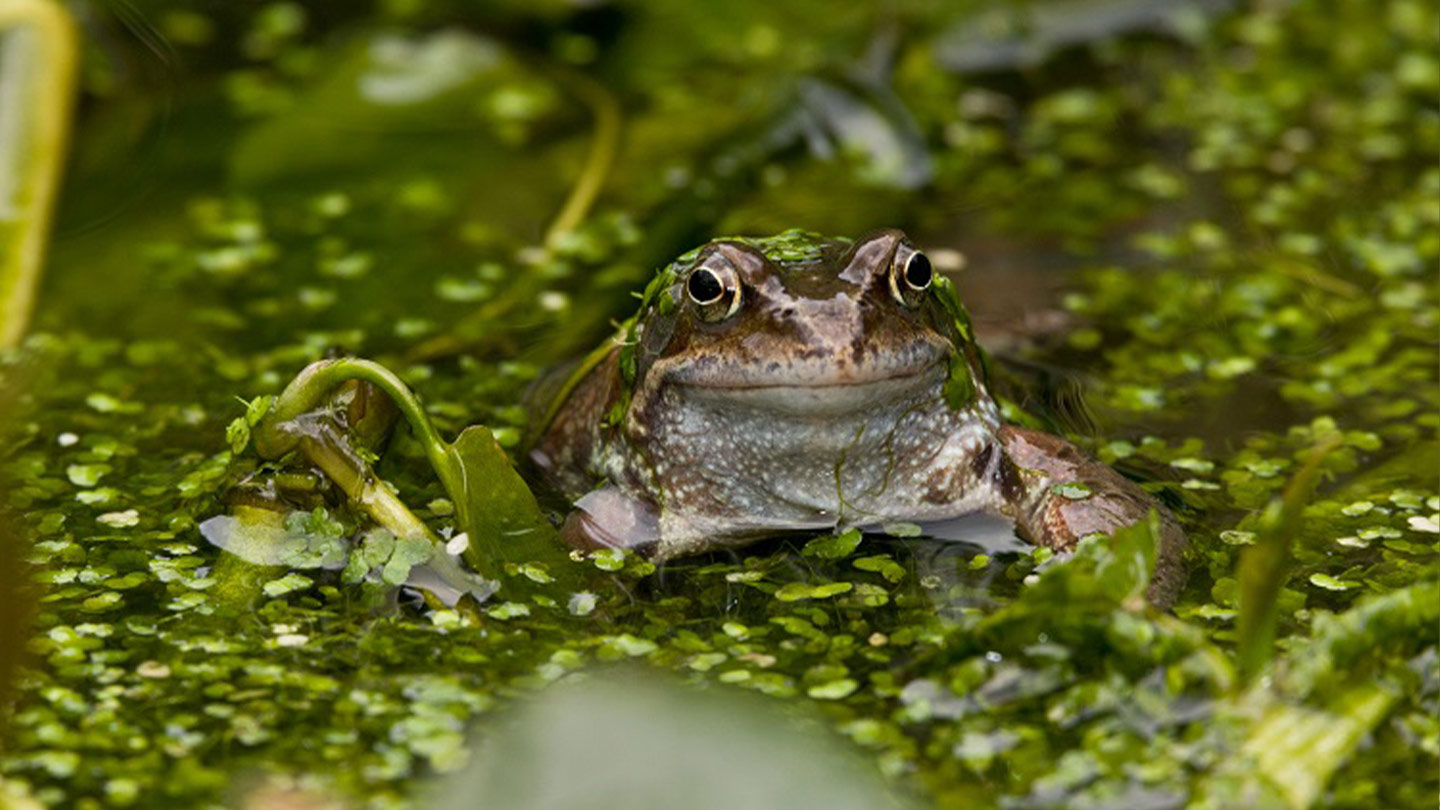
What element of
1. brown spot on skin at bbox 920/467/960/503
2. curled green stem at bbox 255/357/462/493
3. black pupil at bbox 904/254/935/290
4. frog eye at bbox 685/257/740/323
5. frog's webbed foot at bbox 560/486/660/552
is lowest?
frog's webbed foot at bbox 560/486/660/552

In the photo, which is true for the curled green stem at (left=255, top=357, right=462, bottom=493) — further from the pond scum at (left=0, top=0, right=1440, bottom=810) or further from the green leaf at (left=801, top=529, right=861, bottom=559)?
the green leaf at (left=801, top=529, right=861, bottom=559)

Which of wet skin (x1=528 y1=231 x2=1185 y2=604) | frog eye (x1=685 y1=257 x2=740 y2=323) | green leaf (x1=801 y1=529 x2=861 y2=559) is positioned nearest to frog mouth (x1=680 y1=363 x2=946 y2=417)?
wet skin (x1=528 y1=231 x2=1185 y2=604)

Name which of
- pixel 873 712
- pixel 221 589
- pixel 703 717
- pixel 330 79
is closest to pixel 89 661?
pixel 221 589

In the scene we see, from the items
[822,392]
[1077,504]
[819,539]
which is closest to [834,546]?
[819,539]

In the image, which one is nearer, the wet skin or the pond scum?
the pond scum

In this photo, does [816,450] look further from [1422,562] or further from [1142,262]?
[1142,262]

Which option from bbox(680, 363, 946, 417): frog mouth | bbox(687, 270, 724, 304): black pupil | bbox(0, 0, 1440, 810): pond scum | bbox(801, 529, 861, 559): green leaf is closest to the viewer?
bbox(0, 0, 1440, 810): pond scum

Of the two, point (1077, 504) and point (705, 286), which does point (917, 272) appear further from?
point (1077, 504)
